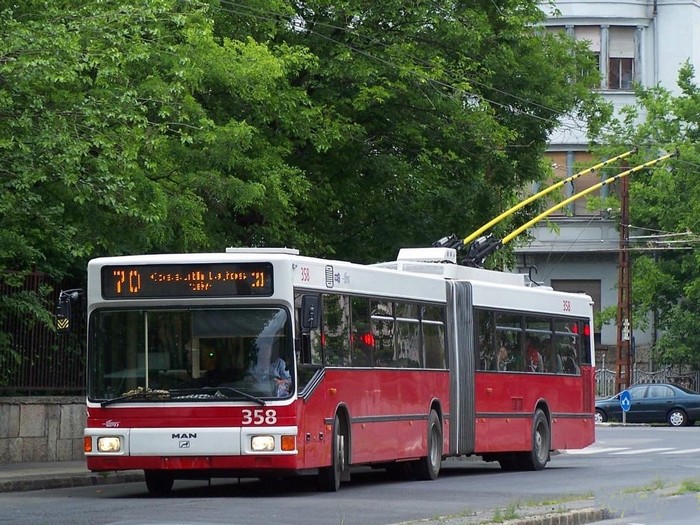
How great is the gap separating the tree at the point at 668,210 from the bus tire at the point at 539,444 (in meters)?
31.8

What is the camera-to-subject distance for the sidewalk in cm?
2022

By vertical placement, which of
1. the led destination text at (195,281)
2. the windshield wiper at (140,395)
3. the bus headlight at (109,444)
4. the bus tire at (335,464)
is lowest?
the bus tire at (335,464)

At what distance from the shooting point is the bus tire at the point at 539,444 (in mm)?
25922

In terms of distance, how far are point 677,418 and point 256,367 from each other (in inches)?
1338

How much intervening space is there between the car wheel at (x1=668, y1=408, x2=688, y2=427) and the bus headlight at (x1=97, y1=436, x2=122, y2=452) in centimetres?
3407

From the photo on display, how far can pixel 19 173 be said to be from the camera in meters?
19.9

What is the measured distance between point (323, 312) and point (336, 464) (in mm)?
1717

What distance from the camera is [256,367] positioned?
18000mm

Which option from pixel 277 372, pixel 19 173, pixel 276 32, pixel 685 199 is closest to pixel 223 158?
pixel 276 32

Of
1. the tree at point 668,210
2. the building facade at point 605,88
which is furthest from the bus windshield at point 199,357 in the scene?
the building facade at point 605,88

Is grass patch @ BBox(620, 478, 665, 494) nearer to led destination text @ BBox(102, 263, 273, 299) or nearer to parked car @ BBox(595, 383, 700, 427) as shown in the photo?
led destination text @ BBox(102, 263, 273, 299)

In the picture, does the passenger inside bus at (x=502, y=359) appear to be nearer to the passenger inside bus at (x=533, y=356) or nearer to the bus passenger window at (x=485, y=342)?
the bus passenger window at (x=485, y=342)

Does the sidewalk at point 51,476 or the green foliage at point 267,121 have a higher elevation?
the green foliage at point 267,121

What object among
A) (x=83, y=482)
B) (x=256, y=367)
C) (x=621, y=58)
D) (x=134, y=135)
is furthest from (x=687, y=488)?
(x=621, y=58)
